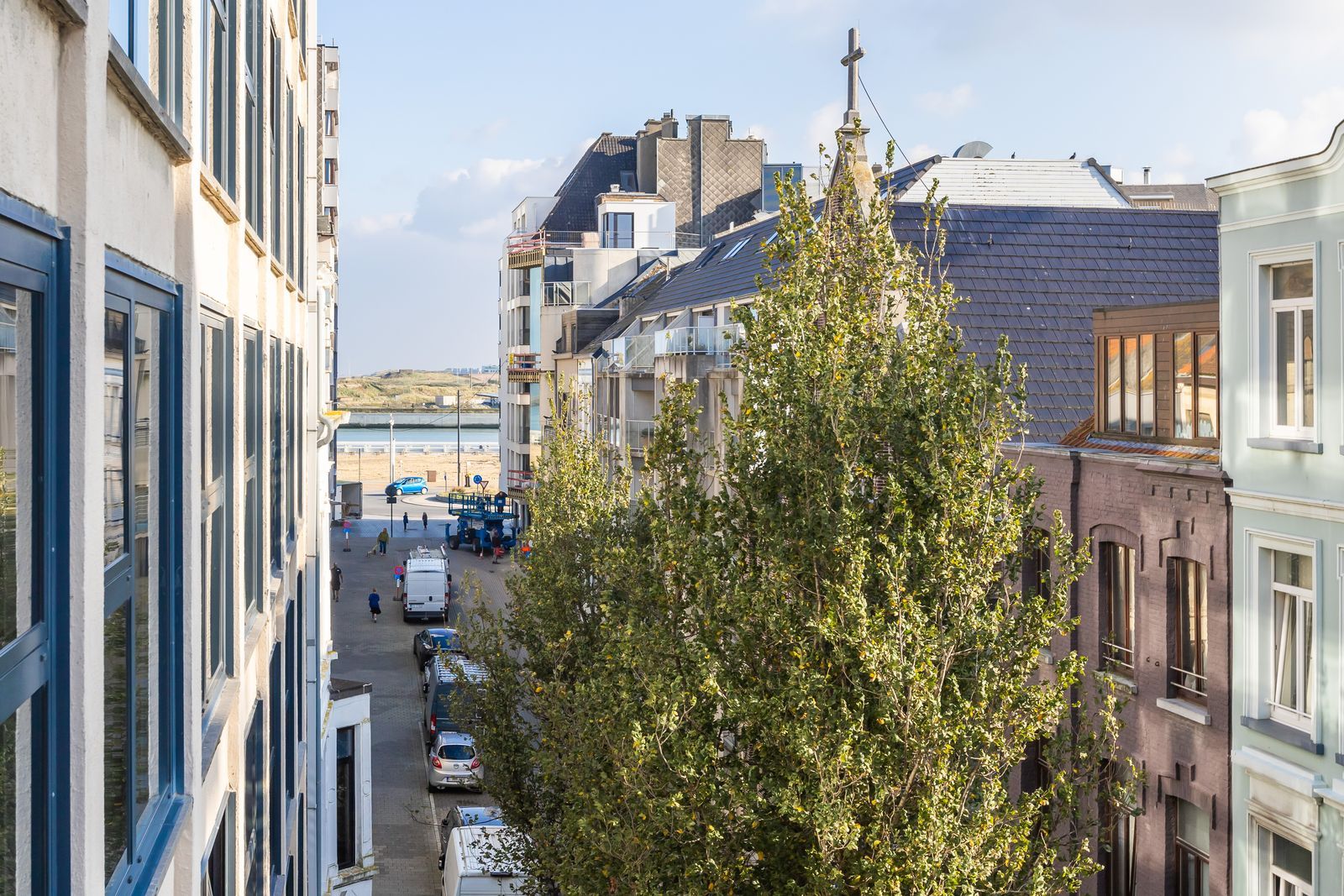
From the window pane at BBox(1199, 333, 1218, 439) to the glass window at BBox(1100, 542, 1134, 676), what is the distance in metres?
1.87

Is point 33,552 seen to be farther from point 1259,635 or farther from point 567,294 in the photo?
point 567,294

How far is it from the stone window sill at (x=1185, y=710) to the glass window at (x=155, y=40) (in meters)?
13.7

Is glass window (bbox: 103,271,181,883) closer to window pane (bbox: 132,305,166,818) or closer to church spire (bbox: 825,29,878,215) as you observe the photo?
window pane (bbox: 132,305,166,818)

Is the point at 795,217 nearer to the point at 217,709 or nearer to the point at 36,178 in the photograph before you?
the point at 217,709

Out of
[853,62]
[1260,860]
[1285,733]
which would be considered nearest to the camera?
[1285,733]

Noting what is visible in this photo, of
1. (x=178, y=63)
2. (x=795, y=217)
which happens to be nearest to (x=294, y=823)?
(x=795, y=217)

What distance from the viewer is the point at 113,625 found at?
14.8ft

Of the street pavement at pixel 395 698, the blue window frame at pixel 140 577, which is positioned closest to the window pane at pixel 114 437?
the blue window frame at pixel 140 577

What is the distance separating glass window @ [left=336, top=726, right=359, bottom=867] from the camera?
25078mm

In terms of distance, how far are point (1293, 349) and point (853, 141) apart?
5520 mm

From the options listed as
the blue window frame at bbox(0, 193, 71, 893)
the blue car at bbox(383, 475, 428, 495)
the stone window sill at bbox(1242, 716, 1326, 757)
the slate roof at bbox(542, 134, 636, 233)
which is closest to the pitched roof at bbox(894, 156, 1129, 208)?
the stone window sill at bbox(1242, 716, 1326, 757)

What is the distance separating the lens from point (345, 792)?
2552 centimetres

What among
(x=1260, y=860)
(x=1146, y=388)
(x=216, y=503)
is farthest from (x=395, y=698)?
(x=216, y=503)

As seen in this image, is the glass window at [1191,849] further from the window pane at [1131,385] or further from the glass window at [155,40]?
the glass window at [155,40]
